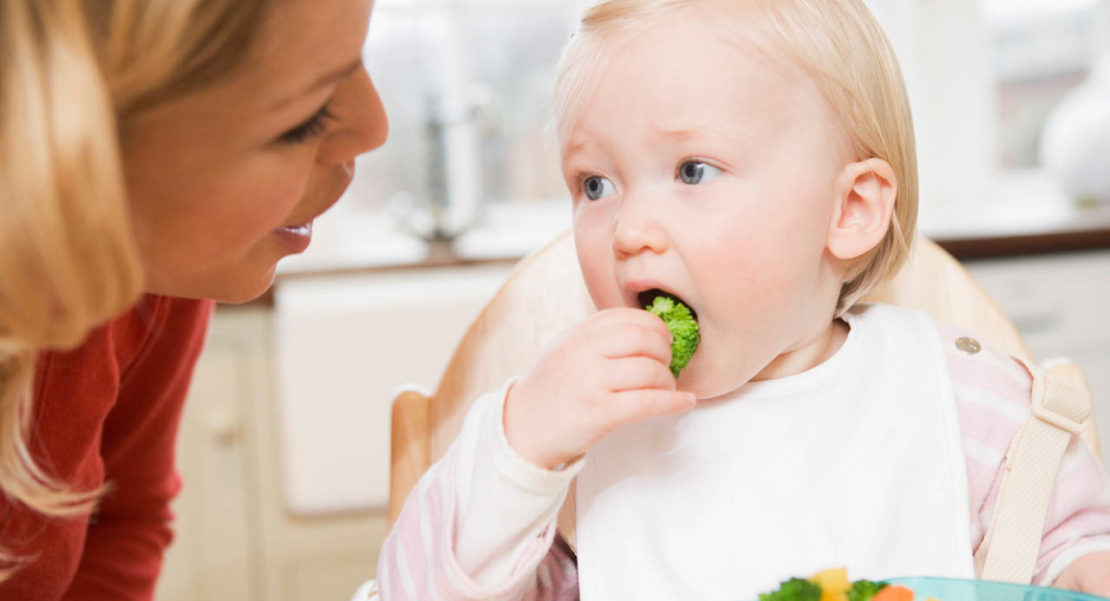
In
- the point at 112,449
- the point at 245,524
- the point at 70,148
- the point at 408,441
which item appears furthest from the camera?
the point at 245,524

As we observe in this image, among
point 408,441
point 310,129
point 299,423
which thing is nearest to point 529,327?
point 408,441

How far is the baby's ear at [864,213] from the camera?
91 centimetres

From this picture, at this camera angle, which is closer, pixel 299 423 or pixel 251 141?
pixel 251 141

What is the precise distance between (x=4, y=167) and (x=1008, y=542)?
2.59 feet


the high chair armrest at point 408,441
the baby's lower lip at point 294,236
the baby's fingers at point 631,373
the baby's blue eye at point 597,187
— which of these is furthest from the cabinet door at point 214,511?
the baby's fingers at point 631,373

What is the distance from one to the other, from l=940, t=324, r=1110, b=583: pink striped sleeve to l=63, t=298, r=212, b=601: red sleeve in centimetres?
79

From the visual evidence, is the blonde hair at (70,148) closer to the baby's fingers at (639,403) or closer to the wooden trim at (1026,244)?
the baby's fingers at (639,403)

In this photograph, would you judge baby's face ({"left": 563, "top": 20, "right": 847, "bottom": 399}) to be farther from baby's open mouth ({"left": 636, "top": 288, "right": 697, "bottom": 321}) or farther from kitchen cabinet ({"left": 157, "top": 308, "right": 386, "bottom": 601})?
kitchen cabinet ({"left": 157, "top": 308, "right": 386, "bottom": 601})

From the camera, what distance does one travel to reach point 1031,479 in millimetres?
893

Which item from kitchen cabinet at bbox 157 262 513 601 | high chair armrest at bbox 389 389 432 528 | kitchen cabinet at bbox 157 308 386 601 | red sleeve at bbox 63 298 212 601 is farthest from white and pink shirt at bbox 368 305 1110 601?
kitchen cabinet at bbox 157 308 386 601

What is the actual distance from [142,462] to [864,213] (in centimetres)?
83

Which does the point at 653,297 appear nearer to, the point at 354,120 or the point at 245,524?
the point at 354,120

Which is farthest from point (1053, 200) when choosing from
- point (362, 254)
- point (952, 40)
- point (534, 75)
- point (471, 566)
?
point (471, 566)

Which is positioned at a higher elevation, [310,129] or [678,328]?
[310,129]
